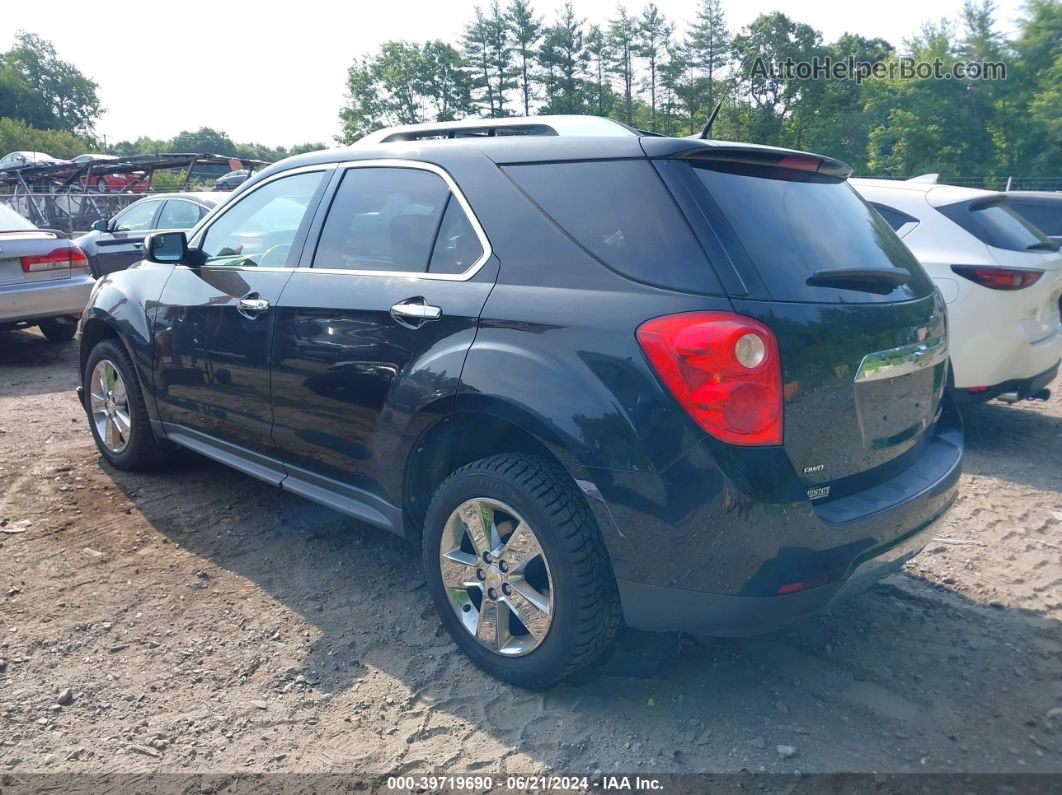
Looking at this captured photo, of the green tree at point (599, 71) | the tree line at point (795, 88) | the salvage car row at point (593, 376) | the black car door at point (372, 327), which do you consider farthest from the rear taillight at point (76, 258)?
the green tree at point (599, 71)

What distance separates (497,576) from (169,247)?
263 centimetres

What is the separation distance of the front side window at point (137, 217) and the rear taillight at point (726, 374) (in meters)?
10.5

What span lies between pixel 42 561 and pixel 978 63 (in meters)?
42.5

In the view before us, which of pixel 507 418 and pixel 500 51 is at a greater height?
pixel 500 51

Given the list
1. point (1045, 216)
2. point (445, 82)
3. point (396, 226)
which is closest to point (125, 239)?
point (396, 226)

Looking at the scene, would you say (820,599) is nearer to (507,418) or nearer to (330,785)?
(507,418)

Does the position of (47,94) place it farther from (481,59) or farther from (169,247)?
(169,247)

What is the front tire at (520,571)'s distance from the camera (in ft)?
8.42

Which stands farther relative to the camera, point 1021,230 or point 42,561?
point 1021,230

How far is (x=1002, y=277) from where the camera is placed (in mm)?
5164

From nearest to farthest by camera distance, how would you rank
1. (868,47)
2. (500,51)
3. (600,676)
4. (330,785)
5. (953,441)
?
(330,785) < (600,676) < (953,441) < (500,51) < (868,47)

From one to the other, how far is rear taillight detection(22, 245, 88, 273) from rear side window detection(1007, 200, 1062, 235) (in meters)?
9.33

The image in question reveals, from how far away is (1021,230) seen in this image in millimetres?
5492

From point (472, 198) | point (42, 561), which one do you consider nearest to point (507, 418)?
point (472, 198)
